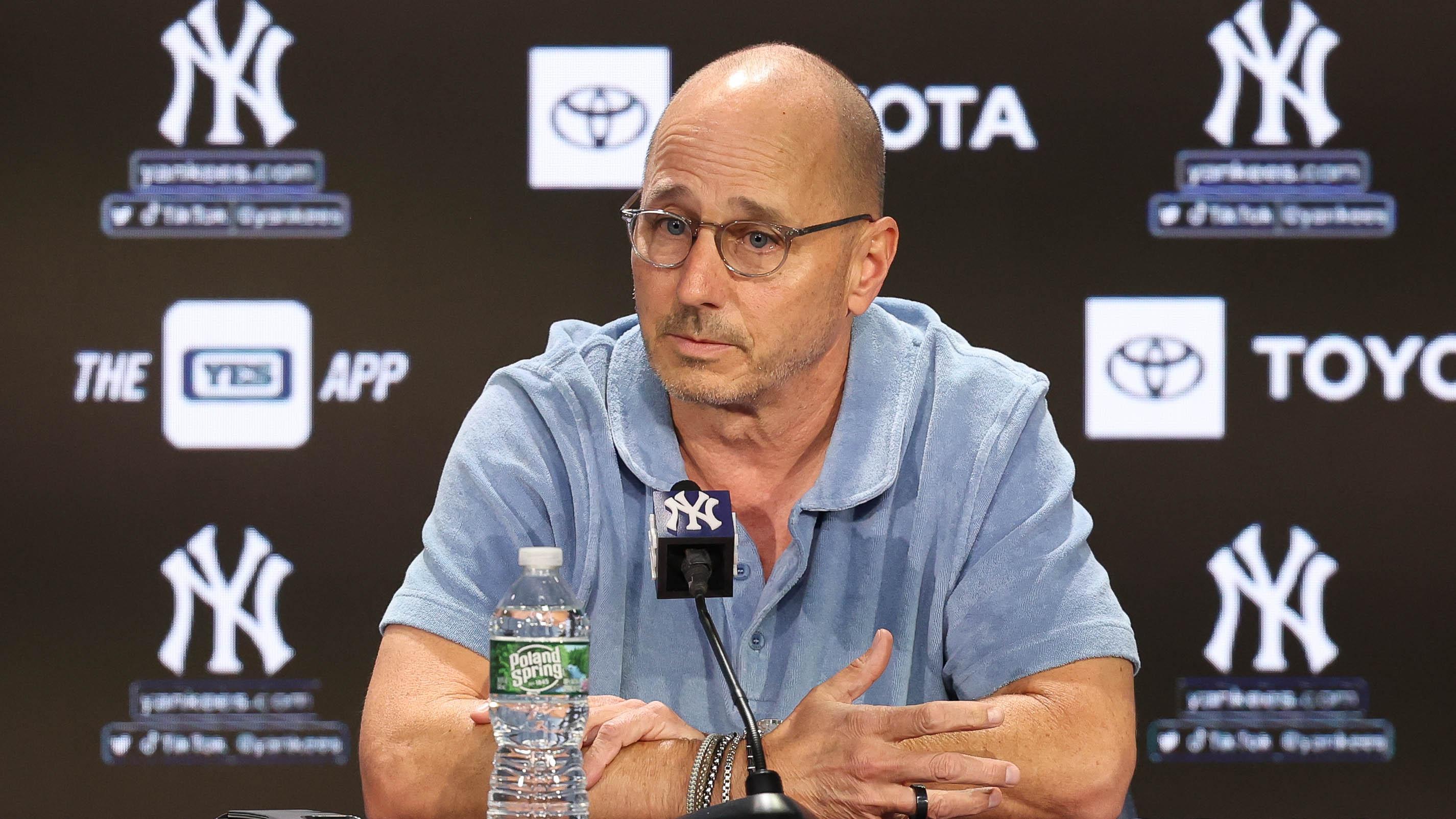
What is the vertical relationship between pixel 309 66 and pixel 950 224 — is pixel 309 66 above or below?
above

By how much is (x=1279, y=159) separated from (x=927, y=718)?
2045 mm

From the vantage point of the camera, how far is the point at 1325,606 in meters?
3.17

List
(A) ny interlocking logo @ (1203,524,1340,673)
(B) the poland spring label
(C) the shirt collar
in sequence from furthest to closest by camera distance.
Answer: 1. (A) ny interlocking logo @ (1203,524,1340,673)
2. (C) the shirt collar
3. (B) the poland spring label

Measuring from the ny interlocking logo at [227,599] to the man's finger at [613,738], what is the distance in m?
1.70

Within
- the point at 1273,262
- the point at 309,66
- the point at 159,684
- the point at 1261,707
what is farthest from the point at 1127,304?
the point at 159,684

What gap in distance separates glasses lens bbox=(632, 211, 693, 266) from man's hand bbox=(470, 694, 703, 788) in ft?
1.88

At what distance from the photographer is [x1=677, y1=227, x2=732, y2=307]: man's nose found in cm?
186

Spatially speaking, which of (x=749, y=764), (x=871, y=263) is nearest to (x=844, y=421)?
(x=871, y=263)

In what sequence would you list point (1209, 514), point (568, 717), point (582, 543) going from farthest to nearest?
point (1209, 514) → point (582, 543) → point (568, 717)

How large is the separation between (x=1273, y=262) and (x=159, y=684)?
2626 mm

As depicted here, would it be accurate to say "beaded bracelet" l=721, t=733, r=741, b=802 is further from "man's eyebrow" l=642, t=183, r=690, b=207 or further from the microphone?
"man's eyebrow" l=642, t=183, r=690, b=207

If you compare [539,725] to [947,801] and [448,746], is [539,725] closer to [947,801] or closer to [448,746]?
[448,746]

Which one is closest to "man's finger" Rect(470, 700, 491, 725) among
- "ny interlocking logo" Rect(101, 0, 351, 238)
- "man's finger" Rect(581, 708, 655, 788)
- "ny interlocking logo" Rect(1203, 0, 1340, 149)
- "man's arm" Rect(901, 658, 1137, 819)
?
"man's finger" Rect(581, 708, 655, 788)

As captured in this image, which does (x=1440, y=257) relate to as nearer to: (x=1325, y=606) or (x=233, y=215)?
(x=1325, y=606)
